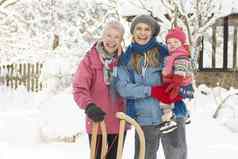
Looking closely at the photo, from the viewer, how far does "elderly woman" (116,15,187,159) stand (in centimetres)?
411

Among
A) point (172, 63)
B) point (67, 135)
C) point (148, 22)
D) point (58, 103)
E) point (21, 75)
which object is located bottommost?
point (67, 135)

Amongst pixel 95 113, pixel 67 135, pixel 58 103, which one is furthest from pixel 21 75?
pixel 95 113

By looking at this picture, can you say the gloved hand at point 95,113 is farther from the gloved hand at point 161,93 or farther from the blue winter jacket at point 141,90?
the gloved hand at point 161,93

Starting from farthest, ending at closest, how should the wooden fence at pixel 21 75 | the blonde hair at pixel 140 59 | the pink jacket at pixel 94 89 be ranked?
the wooden fence at pixel 21 75
the blonde hair at pixel 140 59
the pink jacket at pixel 94 89

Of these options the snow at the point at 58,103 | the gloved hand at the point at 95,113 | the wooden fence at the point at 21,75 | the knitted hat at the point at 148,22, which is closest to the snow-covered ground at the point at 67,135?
the snow at the point at 58,103

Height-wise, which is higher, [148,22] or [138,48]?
[148,22]

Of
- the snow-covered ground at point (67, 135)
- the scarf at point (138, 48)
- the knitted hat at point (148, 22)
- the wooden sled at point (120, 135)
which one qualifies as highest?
the knitted hat at point (148, 22)

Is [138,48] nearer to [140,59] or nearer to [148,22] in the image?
[140,59]

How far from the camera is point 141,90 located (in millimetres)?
4090

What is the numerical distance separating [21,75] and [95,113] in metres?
14.6

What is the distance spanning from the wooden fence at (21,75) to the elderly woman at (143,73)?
1386cm

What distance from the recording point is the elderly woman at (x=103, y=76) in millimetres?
4062

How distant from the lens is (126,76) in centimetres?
412

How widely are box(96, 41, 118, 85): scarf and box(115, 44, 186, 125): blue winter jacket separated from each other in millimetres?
43
